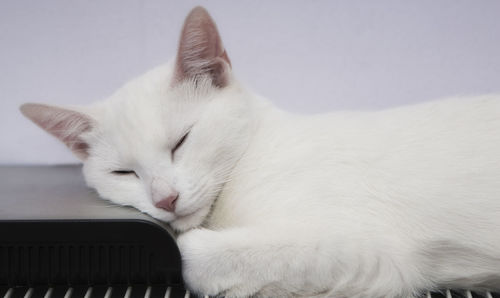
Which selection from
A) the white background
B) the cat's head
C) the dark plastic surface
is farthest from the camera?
the white background

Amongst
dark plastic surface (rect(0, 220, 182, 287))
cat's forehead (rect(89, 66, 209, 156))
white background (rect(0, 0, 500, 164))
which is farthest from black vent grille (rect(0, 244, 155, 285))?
white background (rect(0, 0, 500, 164))

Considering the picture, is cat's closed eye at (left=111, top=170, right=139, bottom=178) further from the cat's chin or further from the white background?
the white background

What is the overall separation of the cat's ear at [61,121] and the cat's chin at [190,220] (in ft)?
1.01

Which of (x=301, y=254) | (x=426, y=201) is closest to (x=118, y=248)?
(x=301, y=254)

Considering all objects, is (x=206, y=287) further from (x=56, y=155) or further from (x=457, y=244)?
(x=56, y=155)

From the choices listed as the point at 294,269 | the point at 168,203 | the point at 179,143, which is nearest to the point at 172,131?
the point at 179,143

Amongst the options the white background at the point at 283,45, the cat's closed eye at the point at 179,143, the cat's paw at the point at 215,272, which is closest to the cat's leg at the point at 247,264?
the cat's paw at the point at 215,272

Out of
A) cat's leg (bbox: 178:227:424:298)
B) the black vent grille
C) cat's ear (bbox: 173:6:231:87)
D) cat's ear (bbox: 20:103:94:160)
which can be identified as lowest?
the black vent grille

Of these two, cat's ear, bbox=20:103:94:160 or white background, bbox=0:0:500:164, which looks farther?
white background, bbox=0:0:500:164

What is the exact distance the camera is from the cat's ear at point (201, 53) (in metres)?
1.07

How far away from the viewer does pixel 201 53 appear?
112 centimetres

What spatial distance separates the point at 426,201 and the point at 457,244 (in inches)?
3.8

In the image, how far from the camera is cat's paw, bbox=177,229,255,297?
98 centimetres

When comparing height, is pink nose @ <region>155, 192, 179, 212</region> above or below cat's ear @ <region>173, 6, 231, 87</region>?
below
